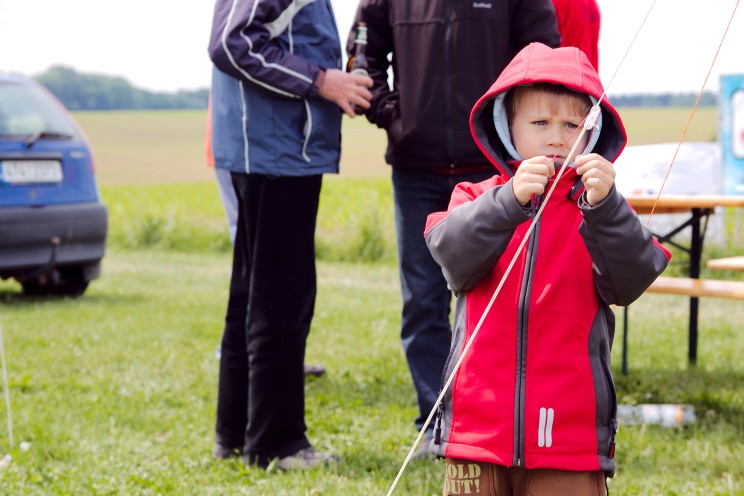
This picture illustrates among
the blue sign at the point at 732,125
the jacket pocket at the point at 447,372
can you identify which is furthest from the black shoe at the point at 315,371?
the blue sign at the point at 732,125

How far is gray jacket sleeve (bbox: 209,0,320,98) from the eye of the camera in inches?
128

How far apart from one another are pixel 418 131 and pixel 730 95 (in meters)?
5.60

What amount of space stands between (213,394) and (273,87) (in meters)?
2.03

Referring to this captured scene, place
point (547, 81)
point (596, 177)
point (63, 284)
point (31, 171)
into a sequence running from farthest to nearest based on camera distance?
1. point (63, 284)
2. point (31, 171)
3. point (547, 81)
4. point (596, 177)

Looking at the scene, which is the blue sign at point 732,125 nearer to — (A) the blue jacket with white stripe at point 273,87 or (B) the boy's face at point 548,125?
(A) the blue jacket with white stripe at point 273,87

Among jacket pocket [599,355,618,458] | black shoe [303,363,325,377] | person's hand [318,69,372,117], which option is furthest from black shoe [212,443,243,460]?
jacket pocket [599,355,618,458]

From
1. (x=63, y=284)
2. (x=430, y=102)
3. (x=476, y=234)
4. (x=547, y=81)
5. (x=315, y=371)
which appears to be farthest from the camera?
(x=63, y=284)

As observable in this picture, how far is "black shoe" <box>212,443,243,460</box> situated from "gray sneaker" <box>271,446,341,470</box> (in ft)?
0.78

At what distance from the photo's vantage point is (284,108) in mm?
3395

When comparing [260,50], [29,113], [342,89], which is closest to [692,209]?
[342,89]

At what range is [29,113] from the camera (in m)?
7.99

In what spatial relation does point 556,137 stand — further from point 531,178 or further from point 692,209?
point 692,209

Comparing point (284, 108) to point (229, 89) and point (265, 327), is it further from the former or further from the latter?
point (265, 327)

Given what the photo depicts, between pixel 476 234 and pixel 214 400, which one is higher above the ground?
pixel 476 234
